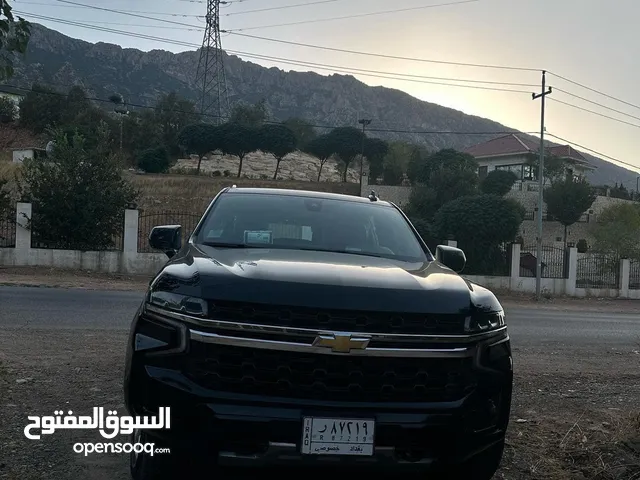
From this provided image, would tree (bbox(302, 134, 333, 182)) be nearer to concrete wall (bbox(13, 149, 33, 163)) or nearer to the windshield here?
concrete wall (bbox(13, 149, 33, 163))

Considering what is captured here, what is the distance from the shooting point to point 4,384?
543 centimetres

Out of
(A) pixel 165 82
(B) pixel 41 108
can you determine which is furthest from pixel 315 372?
(A) pixel 165 82

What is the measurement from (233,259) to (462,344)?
129 centimetres

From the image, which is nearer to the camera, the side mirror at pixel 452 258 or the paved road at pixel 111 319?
the side mirror at pixel 452 258

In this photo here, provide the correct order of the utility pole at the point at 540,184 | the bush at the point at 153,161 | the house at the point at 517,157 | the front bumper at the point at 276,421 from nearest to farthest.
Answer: the front bumper at the point at 276,421, the utility pole at the point at 540,184, the bush at the point at 153,161, the house at the point at 517,157

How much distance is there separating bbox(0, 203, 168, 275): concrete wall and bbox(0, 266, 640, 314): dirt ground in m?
0.47

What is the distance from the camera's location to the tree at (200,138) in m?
56.2

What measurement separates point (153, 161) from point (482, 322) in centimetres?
5032

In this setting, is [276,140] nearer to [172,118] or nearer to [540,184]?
[172,118]

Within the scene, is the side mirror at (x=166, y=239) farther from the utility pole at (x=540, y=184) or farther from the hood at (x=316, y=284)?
the utility pole at (x=540, y=184)

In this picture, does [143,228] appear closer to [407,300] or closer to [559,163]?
[407,300]

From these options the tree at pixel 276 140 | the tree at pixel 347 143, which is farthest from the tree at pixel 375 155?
the tree at pixel 276 140

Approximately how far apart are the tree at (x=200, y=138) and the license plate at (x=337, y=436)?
2136 inches

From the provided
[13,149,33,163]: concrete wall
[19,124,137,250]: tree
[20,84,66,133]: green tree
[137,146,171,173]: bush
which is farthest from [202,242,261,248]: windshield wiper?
[20,84,66,133]: green tree
